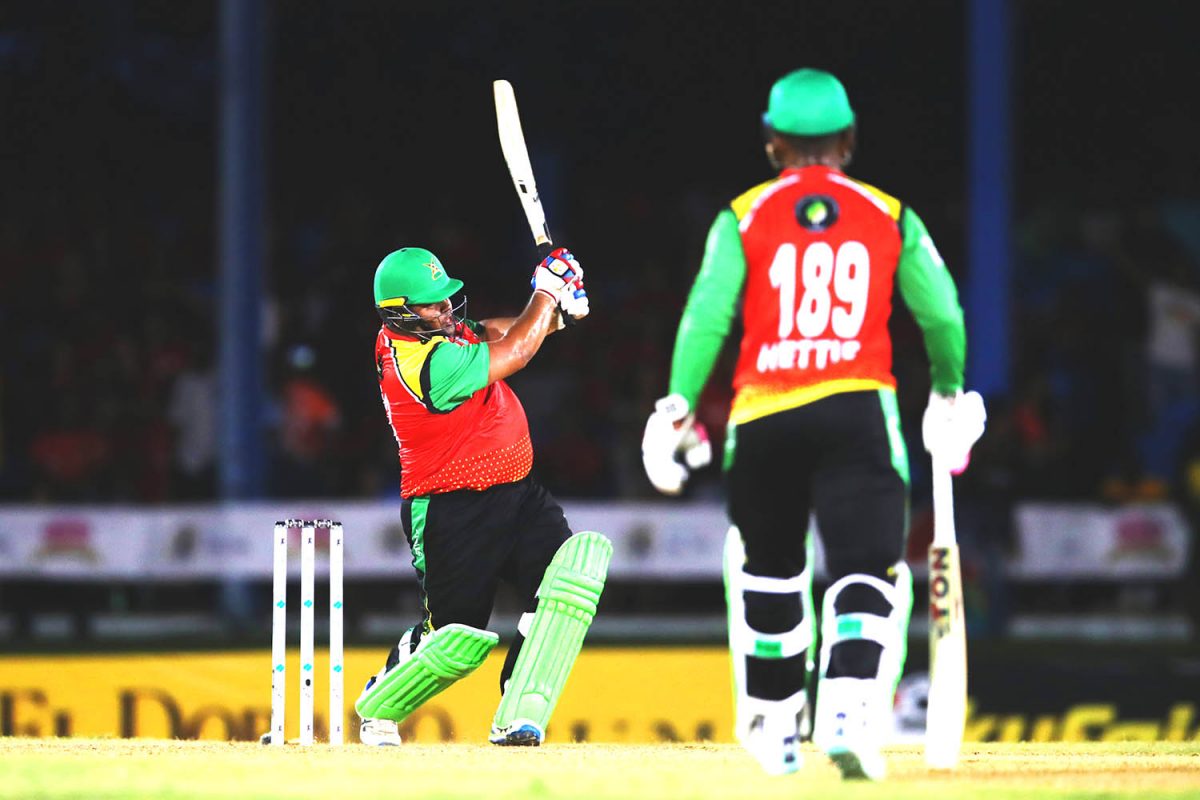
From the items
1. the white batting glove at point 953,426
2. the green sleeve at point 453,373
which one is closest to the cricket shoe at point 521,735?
the green sleeve at point 453,373

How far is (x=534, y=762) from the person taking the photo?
6031 millimetres

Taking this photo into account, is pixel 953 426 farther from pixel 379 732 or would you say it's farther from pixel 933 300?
pixel 379 732

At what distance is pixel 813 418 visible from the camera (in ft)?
17.8

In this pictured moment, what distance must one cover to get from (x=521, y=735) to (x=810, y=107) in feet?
8.12

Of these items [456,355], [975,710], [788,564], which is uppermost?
[456,355]

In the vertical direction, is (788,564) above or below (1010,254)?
below

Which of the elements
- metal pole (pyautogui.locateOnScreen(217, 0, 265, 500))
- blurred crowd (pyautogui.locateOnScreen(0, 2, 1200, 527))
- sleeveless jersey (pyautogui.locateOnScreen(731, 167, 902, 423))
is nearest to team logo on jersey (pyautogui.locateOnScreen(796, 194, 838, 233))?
sleeveless jersey (pyautogui.locateOnScreen(731, 167, 902, 423))

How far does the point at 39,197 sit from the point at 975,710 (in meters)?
9.44

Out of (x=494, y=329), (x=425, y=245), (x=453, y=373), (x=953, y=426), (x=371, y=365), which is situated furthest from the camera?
(x=425, y=245)

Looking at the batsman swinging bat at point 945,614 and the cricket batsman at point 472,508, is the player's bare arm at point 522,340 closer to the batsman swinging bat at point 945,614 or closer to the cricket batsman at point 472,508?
the cricket batsman at point 472,508

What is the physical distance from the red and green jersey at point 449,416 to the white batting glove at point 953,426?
176 cm

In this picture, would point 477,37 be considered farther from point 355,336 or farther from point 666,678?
point 666,678

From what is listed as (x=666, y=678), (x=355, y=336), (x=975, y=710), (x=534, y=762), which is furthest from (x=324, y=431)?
(x=534, y=762)

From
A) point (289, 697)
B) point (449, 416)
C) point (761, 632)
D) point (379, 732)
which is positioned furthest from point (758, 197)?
point (289, 697)
